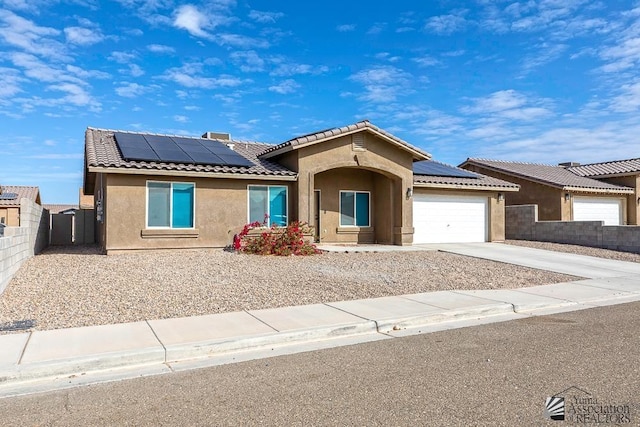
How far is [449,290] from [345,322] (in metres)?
4.33

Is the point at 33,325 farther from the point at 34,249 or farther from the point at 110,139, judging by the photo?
the point at 110,139

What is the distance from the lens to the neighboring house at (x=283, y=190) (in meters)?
16.6

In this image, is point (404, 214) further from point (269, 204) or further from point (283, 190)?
point (269, 204)

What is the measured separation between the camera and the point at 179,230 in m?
17.2

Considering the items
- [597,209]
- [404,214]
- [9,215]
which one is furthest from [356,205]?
[9,215]

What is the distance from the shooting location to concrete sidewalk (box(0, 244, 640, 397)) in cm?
602

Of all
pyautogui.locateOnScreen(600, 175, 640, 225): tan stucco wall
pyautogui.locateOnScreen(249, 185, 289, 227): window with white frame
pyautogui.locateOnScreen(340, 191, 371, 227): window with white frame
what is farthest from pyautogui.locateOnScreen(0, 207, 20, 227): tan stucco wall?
pyautogui.locateOnScreen(600, 175, 640, 225): tan stucco wall

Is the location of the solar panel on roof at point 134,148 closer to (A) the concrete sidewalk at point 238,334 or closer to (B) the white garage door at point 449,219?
(A) the concrete sidewalk at point 238,334

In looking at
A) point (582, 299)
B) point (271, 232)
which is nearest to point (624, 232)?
point (582, 299)

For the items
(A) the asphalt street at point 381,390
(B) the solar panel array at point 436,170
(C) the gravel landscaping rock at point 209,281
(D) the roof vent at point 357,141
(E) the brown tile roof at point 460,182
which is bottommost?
(A) the asphalt street at point 381,390

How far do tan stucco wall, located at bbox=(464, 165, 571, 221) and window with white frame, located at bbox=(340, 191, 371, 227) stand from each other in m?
11.6

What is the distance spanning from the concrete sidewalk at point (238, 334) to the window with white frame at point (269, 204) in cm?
898

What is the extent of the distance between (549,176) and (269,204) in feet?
61.1

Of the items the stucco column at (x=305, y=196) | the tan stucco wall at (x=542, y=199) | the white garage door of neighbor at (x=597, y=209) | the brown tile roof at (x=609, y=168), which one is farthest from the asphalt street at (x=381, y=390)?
the brown tile roof at (x=609, y=168)
